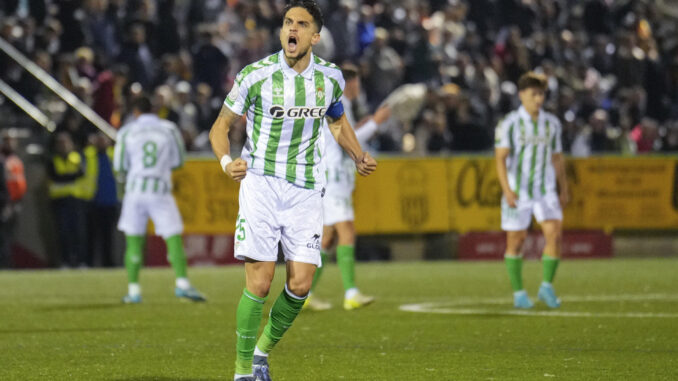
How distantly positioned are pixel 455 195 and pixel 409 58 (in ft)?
11.2

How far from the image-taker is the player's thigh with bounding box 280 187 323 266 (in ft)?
24.3

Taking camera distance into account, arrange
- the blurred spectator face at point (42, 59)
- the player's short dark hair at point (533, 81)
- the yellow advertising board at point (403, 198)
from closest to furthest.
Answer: the player's short dark hair at point (533, 81) < the blurred spectator face at point (42, 59) < the yellow advertising board at point (403, 198)

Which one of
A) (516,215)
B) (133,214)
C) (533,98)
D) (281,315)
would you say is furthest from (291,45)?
(133,214)

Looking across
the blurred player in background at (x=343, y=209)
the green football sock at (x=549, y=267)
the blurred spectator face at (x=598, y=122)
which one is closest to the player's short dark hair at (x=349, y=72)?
the blurred player in background at (x=343, y=209)

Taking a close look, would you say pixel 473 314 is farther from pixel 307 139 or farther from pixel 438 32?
pixel 438 32

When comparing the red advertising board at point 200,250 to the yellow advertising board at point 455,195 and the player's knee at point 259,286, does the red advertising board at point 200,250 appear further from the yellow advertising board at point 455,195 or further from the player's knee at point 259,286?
the player's knee at point 259,286

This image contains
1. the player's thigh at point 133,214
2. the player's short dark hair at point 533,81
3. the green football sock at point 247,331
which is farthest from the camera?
the player's thigh at point 133,214

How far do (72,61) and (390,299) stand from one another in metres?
9.08

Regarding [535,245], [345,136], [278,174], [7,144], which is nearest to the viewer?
[278,174]

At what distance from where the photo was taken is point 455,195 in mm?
21656

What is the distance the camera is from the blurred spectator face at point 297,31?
24.1 ft

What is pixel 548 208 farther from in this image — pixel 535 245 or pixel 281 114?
pixel 535 245

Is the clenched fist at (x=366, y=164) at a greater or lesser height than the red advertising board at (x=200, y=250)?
greater

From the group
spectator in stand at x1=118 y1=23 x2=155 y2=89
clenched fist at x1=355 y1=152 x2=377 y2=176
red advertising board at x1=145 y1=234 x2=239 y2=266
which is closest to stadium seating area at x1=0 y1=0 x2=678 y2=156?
spectator in stand at x1=118 y1=23 x2=155 y2=89
